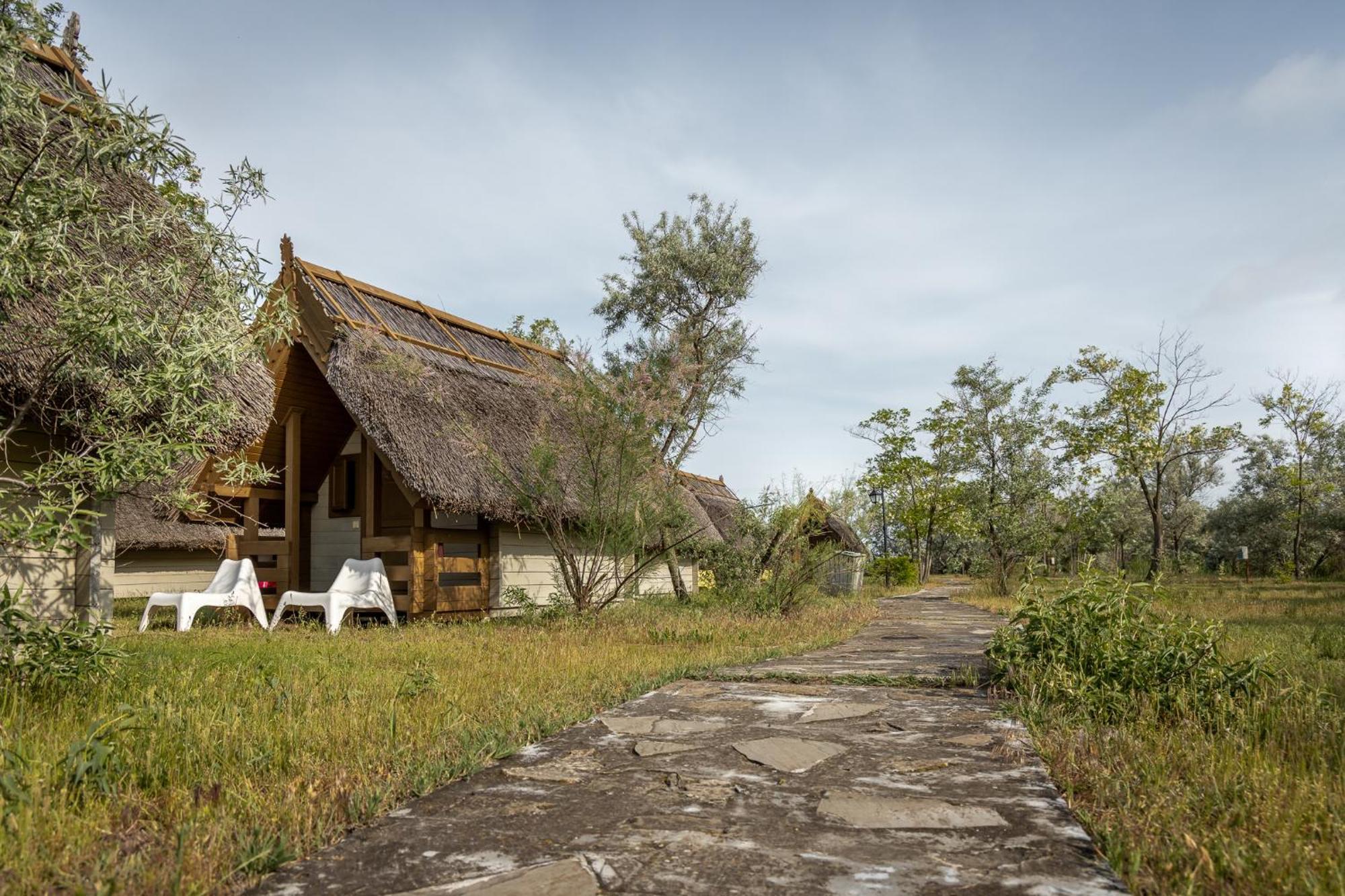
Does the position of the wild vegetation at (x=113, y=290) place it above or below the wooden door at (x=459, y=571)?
above

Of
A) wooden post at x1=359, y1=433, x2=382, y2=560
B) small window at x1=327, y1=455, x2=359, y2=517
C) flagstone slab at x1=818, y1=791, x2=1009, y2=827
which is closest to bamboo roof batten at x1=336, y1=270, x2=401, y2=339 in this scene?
wooden post at x1=359, y1=433, x2=382, y2=560

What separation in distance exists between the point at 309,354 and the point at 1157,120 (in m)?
11.0

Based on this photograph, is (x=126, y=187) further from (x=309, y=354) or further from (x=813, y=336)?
(x=813, y=336)

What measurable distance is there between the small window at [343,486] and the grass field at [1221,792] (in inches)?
438

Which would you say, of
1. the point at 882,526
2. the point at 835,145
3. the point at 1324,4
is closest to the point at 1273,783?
the point at 1324,4

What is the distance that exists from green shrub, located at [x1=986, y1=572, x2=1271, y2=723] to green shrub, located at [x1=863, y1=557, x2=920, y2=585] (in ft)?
75.9

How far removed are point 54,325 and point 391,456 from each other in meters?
5.39

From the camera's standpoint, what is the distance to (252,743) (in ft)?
12.4

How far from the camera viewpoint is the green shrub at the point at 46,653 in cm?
450

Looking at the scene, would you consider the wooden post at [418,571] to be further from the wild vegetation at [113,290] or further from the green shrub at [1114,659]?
the green shrub at [1114,659]

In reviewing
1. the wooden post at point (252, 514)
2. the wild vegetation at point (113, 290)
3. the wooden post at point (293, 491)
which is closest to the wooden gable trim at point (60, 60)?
the wild vegetation at point (113, 290)

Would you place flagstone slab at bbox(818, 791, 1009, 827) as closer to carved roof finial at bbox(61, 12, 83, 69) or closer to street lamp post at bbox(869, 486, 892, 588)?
carved roof finial at bbox(61, 12, 83, 69)

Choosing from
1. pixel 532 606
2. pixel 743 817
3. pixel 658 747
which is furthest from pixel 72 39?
pixel 743 817

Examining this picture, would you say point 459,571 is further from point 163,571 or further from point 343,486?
point 163,571
